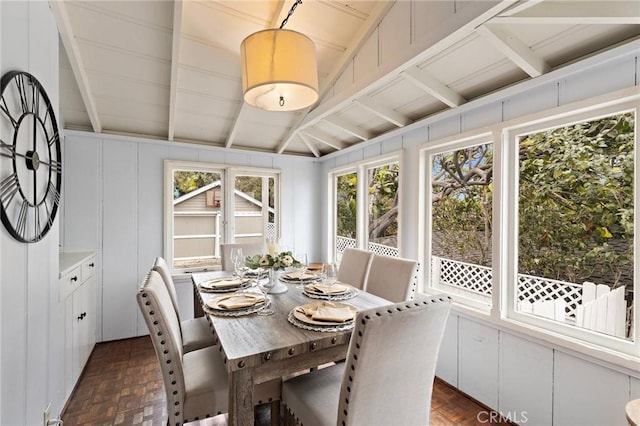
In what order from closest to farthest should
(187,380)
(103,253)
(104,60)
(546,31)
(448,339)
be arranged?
(187,380), (546,31), (104,60), (448,339), (103,253)

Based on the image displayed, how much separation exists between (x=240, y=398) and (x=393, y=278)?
1.43 m

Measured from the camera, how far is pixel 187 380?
1.53m

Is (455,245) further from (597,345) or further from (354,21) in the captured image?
(354,21)

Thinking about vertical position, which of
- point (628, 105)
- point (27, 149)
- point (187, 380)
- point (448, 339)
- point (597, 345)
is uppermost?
point (628, 105)

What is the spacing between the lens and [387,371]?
121 cm

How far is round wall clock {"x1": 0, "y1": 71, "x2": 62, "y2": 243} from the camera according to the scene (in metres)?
1.15

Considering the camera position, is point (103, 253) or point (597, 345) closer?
point (597, 345)

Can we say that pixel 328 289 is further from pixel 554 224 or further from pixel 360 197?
pixel 360 197

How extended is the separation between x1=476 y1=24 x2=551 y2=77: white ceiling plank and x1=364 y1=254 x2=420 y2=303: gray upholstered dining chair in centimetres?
142

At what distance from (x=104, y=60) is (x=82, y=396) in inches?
102

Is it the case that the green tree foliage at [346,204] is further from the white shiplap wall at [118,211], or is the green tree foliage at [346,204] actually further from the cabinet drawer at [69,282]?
the cabinet drawer at [69,282]

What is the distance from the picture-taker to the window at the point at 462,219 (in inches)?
93.7

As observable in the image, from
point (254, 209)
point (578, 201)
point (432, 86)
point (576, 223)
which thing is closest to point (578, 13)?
point (432, 86)

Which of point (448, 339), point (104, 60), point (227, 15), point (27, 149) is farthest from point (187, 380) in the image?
point (104, 60)
